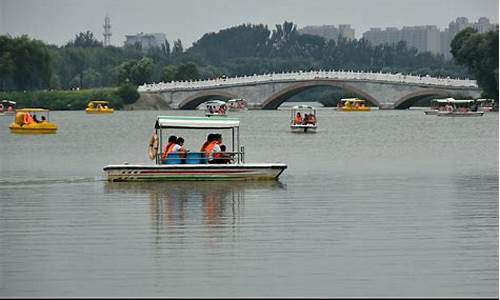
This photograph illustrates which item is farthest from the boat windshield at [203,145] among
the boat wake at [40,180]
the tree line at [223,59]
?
the tree line at [223,59]

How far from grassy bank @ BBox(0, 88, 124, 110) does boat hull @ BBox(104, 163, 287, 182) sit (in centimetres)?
6368

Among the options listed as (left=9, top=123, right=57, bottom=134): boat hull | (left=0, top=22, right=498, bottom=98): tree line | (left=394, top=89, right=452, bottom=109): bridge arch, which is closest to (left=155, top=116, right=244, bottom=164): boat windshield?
(left=9, top=123, right=57, bottom=134): boat hull

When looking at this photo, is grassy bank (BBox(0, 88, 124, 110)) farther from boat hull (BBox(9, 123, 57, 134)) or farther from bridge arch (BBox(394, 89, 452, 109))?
boat hull (BBox(9, 123, 57, 134))

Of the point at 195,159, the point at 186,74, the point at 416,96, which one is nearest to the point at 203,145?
the point at 195,159

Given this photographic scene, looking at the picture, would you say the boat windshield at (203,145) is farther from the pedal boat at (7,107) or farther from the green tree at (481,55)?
the pedal boat at (7,107)

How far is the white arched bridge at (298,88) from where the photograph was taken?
98000 millimetres

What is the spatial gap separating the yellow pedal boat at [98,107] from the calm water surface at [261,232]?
54667 mm

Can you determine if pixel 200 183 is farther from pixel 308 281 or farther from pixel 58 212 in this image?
pixel 308 281

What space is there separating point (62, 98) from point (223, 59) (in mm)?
74231

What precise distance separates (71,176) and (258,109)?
76412 mm

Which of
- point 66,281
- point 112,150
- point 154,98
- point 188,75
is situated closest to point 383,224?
point 66,281

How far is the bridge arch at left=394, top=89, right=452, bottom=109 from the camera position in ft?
310

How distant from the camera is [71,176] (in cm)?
3225

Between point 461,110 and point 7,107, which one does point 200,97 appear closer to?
point 7,107
